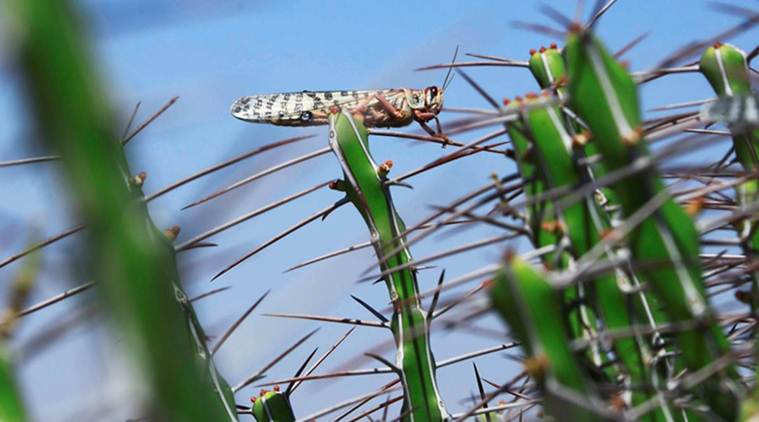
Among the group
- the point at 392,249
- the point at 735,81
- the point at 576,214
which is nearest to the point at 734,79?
the point at 735,81

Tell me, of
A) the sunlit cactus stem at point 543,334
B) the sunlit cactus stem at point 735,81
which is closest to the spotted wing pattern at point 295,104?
the sunlit cactus stem at point 735,81

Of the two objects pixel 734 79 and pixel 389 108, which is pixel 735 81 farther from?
pixel 389 108

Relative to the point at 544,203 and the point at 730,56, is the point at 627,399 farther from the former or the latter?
the point at 730,56

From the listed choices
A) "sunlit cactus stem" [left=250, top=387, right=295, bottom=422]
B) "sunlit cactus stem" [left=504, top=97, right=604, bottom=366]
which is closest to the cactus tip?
"sunlit cactus stem" [left=504, top=97, right=604, bottom=366]

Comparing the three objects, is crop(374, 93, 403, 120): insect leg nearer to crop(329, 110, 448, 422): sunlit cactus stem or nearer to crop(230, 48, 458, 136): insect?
crop(230, 48, 458, 136): insect

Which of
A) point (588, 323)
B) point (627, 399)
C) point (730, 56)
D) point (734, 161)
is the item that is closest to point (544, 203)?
point (588, 323)
